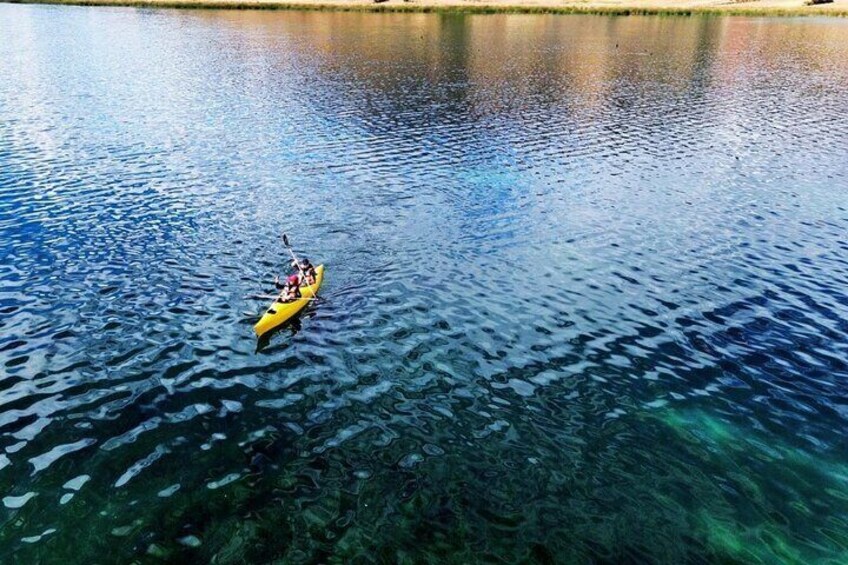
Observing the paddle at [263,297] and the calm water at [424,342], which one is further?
the paddle at [263,297]

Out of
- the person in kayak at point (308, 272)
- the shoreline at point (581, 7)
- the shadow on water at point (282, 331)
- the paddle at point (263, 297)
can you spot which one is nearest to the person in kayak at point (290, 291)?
the paddle at point (263, 297)

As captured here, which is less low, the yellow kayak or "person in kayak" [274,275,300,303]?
"person in kayak" [274,275,300,303]

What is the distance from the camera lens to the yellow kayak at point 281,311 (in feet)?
91.5

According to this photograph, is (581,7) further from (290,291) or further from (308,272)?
(290,291)

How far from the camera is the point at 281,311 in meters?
28.5

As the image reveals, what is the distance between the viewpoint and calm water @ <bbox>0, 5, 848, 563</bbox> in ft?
61.9

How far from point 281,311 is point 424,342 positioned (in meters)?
7.03

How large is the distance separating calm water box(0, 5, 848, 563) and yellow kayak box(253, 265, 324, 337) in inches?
34.1

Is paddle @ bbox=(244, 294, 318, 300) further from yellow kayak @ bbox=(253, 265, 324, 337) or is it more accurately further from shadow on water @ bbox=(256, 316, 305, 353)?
shadow on water @ bbox=(256, 316, 305, 353)

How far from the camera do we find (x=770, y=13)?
613 ft

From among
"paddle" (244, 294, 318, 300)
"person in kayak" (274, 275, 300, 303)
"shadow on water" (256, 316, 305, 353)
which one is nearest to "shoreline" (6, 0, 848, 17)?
"paddle" (244, 294, 318, 300)

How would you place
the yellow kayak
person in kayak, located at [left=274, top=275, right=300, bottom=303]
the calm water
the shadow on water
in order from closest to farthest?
1. the calm water
2. the shadow on water
3. the yellow kayak
4. person in kayak, located at [left=274, top=275, right=300, bottom=303]

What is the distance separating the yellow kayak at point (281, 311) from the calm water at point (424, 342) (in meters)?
0.87

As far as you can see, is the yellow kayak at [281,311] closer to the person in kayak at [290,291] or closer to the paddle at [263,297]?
the paddle at [263,297]
